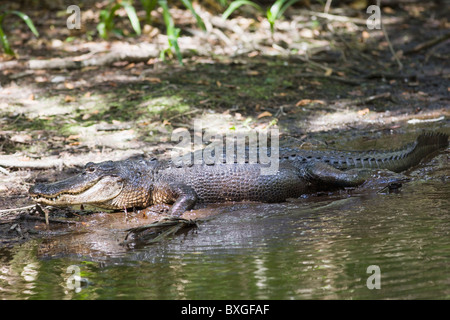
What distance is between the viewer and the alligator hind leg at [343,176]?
6191mm

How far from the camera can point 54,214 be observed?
602 centimetres

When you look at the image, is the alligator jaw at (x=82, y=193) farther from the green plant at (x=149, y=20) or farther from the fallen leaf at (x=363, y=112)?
the fallen leaf at (x=363, y=112)

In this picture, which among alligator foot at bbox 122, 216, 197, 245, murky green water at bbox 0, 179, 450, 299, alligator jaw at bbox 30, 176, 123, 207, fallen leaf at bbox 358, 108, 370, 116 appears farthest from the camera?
fallen leaf at bbox 358, 108, 370, 116

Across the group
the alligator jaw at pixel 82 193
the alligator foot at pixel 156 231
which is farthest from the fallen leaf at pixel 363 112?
the alligator foot at pixel 156 231

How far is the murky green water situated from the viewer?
3736 mm

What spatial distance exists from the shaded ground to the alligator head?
0.67m

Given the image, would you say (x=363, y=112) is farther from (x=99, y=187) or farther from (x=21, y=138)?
(x=21, y=138)

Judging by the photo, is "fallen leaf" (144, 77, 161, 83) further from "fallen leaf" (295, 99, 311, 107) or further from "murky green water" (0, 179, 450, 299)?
"murky green water" (0, 179, 450, 299)

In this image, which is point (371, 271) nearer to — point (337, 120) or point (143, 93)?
point (337, 120)

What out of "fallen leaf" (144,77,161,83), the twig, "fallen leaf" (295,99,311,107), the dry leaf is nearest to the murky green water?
the twig

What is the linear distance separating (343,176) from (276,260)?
88.2 inches

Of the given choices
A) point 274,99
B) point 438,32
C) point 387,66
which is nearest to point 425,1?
point 438,32
